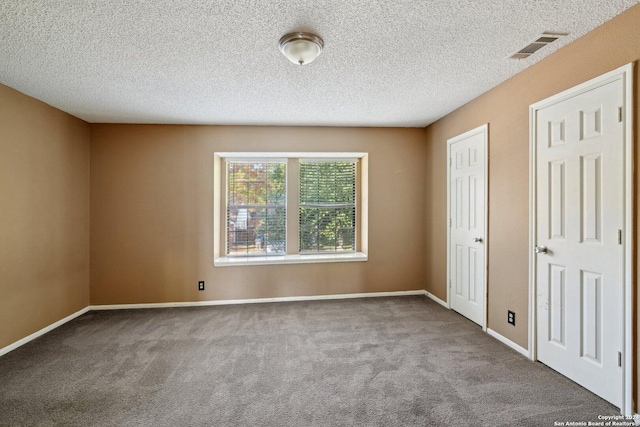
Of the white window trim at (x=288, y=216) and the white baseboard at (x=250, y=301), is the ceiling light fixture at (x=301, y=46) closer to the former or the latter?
the white window trim at (x=288, y=216)

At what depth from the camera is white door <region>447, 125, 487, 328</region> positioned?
319 cm

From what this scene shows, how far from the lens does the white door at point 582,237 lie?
6.16ft

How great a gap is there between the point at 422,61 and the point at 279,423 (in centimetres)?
279

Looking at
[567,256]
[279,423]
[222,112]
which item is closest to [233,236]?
[222,112]

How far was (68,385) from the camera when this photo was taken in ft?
7.23

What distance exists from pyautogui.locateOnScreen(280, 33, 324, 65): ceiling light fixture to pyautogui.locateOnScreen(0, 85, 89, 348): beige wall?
280 centimetres

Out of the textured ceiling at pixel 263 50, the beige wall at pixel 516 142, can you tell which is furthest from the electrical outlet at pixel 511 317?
the textured ceiling at pixel 263 50

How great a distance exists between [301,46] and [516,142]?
212cm

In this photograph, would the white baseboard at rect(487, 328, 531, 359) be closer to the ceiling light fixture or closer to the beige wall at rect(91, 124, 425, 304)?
the beige wall at rect(91, 124, 425, 304)

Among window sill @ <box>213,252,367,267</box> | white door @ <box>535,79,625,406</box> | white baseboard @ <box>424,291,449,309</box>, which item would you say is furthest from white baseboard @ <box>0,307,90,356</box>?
white door @ <box>535,79,625,406</box>

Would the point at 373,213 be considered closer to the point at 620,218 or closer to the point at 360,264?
the point at 360,264

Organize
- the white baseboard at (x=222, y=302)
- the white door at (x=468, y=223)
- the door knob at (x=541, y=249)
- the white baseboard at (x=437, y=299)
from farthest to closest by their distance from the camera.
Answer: the white baseboard at (x=437, y=299) < the white baseboard at (x=222, y=302) < the white door at (x=468, y=223) < the door knob at (x=541, y=249)

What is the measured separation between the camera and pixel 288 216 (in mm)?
4406

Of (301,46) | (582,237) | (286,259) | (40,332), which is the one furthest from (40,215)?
(582,237)
